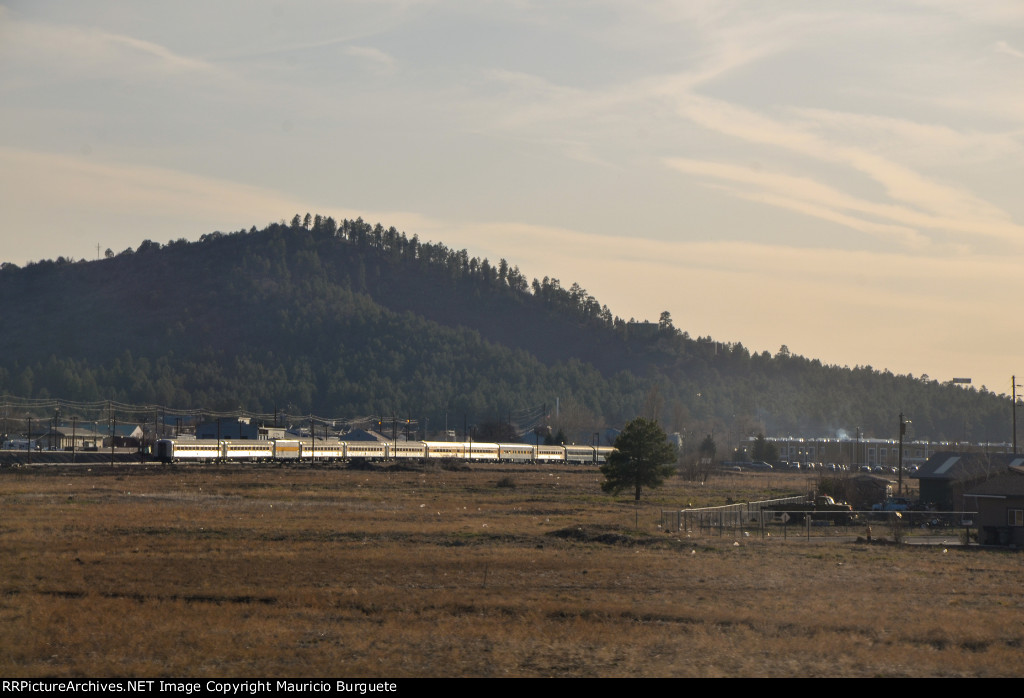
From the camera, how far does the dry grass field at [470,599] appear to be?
17.8m

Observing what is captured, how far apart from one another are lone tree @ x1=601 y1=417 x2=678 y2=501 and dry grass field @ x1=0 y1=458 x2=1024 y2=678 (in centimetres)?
1707

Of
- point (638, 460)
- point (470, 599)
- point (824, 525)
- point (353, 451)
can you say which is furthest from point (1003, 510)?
point (353, 451)

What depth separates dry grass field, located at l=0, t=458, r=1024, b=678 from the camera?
17812 millimetres

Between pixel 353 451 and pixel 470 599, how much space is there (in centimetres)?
9869

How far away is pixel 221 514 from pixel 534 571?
71.1 feet

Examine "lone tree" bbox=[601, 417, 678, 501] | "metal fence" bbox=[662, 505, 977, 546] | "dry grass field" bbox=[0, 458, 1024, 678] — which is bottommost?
"metal fence" bbox=[662, 505, 977, 546]

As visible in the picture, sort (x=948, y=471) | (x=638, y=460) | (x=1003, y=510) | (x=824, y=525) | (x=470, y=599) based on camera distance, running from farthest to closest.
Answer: (x=638, y=460) → (x=948, y=471) → (x=824, y=525) → (x=1003, y=510) → (x=470, y=599)

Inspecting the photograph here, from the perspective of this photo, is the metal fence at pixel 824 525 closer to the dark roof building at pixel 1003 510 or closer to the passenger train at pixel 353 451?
the dark roof building at pixel 1003 510

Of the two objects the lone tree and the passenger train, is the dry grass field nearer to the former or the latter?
the lone tree

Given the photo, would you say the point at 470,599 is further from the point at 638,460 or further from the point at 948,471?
the point at 948,471

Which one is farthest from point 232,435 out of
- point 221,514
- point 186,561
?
point 186,561

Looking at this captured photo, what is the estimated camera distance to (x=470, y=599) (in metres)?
24.8

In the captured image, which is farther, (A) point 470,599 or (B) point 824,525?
(B) point 824,525

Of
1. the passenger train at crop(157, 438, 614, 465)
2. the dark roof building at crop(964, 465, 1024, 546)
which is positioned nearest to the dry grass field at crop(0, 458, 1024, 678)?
the dark roof building at crop(964, 465, 1024, 546)
